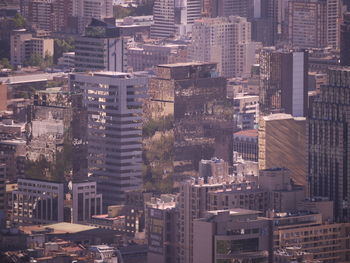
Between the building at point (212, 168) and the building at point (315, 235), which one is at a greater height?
the building at point (212, 168)

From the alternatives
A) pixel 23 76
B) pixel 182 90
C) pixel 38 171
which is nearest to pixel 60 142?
pixel 38 171

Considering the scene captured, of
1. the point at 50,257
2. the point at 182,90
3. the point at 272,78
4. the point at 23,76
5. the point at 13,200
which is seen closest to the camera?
the point at 50,257

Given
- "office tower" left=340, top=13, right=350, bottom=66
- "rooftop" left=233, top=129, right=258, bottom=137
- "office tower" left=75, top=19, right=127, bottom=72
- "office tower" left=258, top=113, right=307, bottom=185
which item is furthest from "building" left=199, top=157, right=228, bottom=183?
"office tower" left=340, top=13, right=350, bottom=66

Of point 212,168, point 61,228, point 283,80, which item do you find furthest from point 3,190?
point 283,80

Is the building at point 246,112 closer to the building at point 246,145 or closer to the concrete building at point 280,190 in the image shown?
the building at point 246,145

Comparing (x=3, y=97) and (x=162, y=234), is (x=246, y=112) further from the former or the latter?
(x=162, y=234)

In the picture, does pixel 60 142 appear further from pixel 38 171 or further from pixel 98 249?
pixel 98 249

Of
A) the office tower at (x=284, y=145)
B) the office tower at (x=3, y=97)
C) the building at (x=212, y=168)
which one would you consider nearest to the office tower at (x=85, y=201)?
the building at (x=212, y=168)
